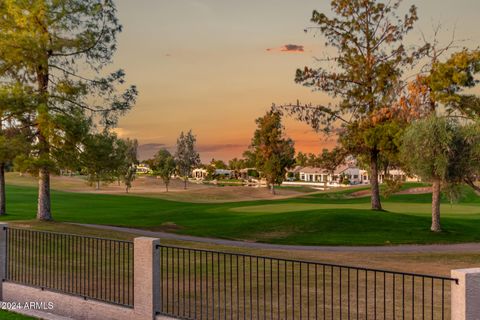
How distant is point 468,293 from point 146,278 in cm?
653

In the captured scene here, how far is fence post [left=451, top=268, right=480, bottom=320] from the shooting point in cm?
764

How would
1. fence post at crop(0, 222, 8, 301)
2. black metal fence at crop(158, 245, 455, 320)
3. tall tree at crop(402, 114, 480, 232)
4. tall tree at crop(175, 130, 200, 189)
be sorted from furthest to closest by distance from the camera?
1. tall tree at crop(175, 130, 200, 189)
2. tall tree at crop(402, 114, 480, 232)
3. fence post at crop(0, 222, 8, 301)
4. black metal fence at crop(158, 245, 455, 320)

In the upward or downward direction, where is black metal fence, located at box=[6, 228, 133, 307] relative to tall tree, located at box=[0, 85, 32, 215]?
downward

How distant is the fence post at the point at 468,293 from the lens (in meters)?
7.64

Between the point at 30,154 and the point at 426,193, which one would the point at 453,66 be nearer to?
the point at 30,154

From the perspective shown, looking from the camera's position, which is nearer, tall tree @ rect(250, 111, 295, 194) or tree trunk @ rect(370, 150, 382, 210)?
tree trunk @ rect(370, 150, 382, 210)

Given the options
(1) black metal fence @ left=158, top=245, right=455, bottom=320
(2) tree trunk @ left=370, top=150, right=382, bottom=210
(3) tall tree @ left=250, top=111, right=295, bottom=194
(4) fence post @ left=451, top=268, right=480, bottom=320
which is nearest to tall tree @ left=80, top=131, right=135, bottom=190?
(1) black metal fence @ left=158, top=245, right=455, bottom=320

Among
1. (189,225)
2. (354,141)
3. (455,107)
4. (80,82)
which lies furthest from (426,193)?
(80,82)

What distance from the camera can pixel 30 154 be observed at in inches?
1228

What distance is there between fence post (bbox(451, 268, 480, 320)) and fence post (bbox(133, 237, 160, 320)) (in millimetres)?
6063

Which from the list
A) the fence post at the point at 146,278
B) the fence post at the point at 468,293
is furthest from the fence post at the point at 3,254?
the fence post at the point at 468,293

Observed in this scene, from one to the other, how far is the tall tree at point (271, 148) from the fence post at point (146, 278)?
7641 cm

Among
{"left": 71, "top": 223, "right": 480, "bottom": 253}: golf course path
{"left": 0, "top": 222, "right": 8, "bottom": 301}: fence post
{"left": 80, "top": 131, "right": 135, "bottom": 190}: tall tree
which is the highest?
{"left": 80, "top": 131, "right": 135, "bottom": 190}: tall tree

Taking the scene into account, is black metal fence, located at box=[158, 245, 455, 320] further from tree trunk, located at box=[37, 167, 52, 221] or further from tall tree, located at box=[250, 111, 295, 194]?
tall tree, located at box=[250, 111, 295, 194]
